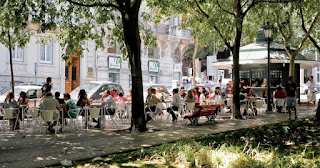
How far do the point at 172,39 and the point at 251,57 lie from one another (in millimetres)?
13879

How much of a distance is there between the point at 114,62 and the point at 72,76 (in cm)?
421

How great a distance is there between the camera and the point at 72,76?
30.6 m

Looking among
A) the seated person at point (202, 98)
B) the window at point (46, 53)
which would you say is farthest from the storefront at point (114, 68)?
the seated person at point (202, 98)

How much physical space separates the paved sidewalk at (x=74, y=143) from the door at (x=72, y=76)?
1744cm

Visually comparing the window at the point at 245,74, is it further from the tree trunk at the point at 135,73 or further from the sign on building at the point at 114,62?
the tree trunk at the point at 135,73

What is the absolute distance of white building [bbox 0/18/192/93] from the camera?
26344 millimetres

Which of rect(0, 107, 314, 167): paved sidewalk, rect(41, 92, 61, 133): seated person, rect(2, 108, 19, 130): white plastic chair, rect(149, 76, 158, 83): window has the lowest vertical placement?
rect(0, 107, 314, 167): paved sidewalk

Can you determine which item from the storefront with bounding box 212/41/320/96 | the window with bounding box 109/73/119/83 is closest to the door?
the window with bounding box 109/73/119/83

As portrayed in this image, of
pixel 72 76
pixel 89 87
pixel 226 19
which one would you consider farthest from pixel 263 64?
pixel 72 76

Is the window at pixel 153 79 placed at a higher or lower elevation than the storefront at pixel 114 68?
lower

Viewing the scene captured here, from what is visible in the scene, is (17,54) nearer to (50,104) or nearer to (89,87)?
(89,87)

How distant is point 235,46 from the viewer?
16141 mm

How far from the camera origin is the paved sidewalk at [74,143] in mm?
7859

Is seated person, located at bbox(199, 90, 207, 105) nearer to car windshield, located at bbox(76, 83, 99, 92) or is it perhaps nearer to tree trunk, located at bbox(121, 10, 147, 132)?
car windshield, located at bbox(76, 83, 99, 92)
